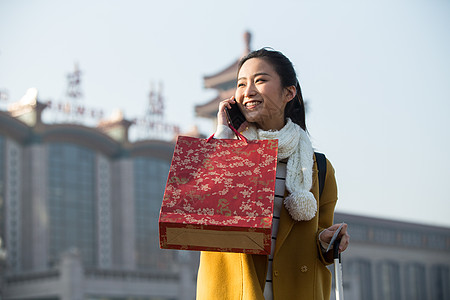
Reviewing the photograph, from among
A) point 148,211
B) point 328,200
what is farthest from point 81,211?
point 328,200

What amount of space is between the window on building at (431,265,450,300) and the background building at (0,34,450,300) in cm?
672

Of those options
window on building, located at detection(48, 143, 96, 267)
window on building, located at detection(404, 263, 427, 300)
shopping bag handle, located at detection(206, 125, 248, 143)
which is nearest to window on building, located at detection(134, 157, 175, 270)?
window on building, located at detection(48, 143, 96, 267)

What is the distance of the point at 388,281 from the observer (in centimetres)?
5003

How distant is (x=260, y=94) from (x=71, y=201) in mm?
37364

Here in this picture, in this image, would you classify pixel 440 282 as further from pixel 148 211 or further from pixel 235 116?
pixel 235 116

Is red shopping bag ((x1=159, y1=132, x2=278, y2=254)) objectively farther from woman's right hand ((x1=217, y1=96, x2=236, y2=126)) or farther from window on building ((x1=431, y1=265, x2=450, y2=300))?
window on building ((x1=431, y1=265, x2=450, y2=300))

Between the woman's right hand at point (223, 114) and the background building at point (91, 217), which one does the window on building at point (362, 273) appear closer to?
the background building at point (91, 217)

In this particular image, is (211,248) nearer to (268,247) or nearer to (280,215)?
(268,247)

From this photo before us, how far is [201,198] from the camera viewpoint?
2055mm

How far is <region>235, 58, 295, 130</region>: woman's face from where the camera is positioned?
95.4 inches

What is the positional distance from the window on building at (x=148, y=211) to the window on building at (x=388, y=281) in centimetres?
1503

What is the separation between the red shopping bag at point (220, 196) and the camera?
2.00m

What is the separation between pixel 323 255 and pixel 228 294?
13.4 inches

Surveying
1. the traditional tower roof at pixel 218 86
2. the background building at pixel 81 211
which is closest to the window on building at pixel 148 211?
the background building at pixel 81 211
